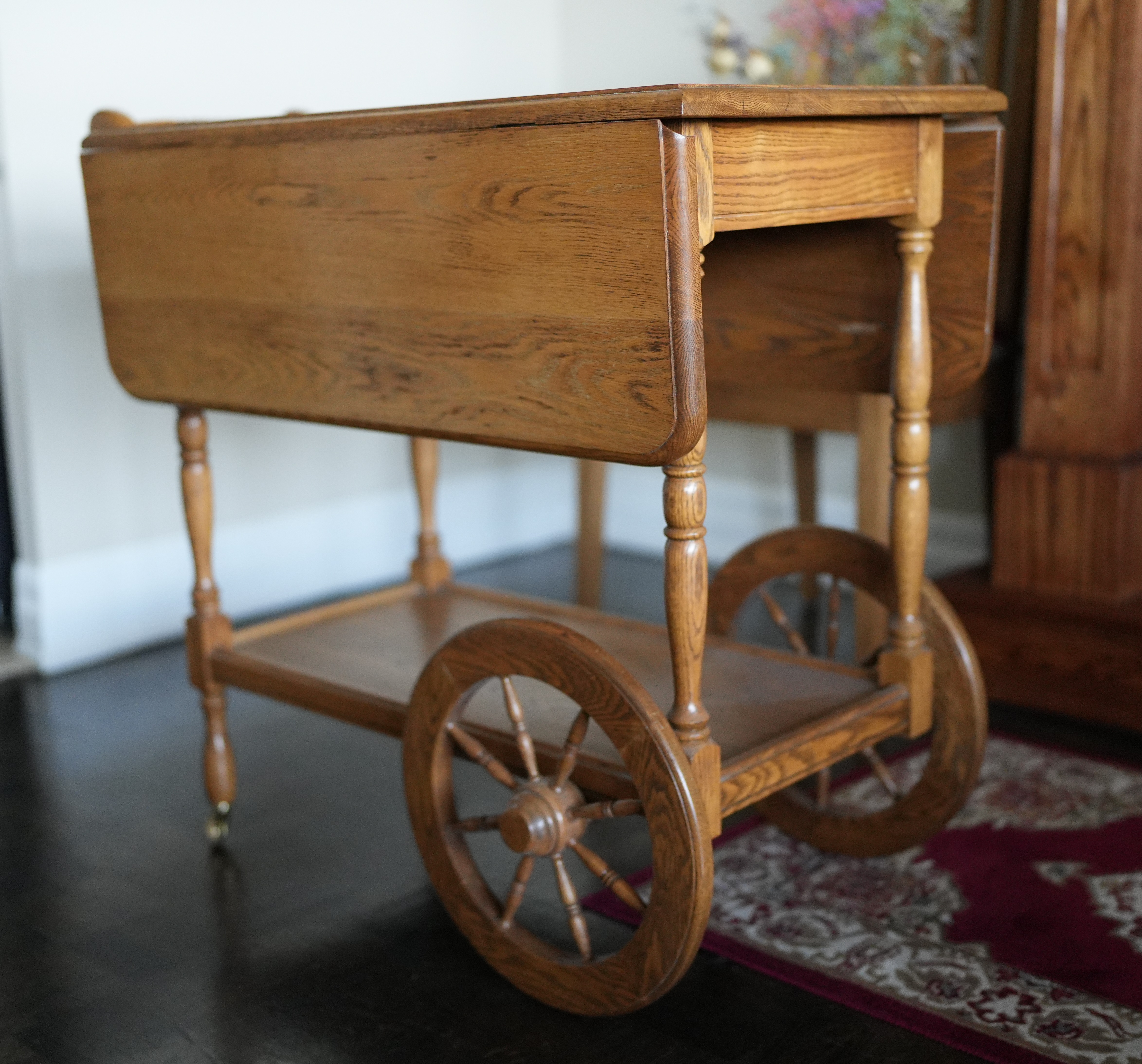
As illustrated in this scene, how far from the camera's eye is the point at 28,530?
2854 millimetres

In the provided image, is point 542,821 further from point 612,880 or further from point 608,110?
point 608,110

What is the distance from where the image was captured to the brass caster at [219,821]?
6.53 ft

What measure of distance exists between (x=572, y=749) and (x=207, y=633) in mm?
743

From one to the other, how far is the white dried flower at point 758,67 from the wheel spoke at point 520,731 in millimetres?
1570

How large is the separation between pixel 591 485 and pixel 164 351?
4.34 feet

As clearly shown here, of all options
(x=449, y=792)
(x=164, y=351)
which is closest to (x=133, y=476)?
(x=164, y=351)

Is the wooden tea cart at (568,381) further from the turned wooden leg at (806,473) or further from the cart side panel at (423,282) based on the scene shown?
the turned wooden leg at (806,473)

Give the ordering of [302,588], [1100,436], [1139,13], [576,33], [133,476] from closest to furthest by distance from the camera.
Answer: [1139,13]
[1100,436]
[133,476]
[302,588]
[576,33]

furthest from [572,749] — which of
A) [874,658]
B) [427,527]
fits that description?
[427,527]

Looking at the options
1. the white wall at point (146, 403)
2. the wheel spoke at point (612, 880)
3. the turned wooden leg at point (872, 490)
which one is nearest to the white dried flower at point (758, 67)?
the turned wooden leg at point (872, 490)

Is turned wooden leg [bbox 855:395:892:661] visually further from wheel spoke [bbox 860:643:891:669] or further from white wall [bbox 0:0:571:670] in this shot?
white wall [bbox 0:0:571:670]

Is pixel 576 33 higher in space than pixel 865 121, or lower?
higher

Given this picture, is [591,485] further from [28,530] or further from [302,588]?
[28,530]

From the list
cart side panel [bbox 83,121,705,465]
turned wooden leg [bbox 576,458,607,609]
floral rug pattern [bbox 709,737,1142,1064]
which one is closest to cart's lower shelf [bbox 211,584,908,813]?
floral rug pattern [bbox 709,737,1142,1064]
